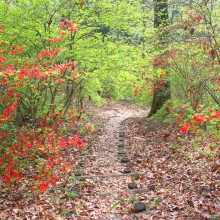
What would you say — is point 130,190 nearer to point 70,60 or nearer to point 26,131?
point 26,131

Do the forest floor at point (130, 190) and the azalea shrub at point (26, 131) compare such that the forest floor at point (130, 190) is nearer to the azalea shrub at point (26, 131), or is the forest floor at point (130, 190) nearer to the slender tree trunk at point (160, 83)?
the azalea shrub at point (26, 131)

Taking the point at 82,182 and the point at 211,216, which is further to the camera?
the point at 82,182

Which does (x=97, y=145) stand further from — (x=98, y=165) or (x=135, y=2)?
(x=135, y=2)

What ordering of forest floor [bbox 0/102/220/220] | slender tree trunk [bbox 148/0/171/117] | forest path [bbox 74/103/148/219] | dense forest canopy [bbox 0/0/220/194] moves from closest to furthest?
forest floor [bbox 0/102/220/220], forest path [bbox 74/103/148/219], dense forest canopy [bbox 0/0/220/194], slender tree trunk [bbox 148/0/171/117]

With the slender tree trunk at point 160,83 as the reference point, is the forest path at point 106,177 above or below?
below

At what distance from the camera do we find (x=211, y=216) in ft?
14.2

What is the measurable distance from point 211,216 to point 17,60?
5353 millimetres

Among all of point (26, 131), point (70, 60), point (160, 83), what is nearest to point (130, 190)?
point (26, 131)

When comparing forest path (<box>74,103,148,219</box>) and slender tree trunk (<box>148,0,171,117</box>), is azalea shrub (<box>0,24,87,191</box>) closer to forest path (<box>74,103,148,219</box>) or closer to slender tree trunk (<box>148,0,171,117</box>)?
forest path (<box>74,103,148,219</box>)

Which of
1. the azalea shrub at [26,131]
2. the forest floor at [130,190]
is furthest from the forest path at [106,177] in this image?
the azalea shrub at [26,131]

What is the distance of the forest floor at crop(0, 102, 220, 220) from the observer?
4.95 metres

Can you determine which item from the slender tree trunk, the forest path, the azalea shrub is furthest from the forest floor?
the slender tree trunk

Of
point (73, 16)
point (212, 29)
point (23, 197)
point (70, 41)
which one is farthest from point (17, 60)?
point (212, 29)

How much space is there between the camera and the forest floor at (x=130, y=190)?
16.2 ft
